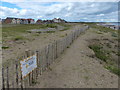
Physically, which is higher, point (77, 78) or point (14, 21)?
point (14, 21)

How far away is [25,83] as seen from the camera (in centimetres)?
380

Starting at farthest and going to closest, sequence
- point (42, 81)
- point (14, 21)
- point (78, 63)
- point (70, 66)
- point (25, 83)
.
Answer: point (14, 21)
point (78, 63)
point (70, 66)
point (42, 81)
point (25, 83)

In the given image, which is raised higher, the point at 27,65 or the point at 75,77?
the point at 27,65

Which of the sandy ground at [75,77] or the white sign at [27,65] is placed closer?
the white sign at [27,65]

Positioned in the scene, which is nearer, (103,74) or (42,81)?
(42,81)

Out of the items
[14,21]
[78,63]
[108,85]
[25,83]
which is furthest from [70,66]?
[14,21]

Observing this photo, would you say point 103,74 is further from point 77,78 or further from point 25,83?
point 25,83

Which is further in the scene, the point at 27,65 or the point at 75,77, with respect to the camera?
the point at 75,77

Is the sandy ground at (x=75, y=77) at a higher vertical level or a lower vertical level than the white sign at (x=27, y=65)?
lower

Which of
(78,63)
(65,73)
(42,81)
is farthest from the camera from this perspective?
(78,63)

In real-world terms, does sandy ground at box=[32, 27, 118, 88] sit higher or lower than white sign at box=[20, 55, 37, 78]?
lower

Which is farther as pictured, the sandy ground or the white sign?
the sandy ground

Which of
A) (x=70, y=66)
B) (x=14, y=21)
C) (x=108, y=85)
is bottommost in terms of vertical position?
(x=108, y=85)

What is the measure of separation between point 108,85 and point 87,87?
0.90 m
